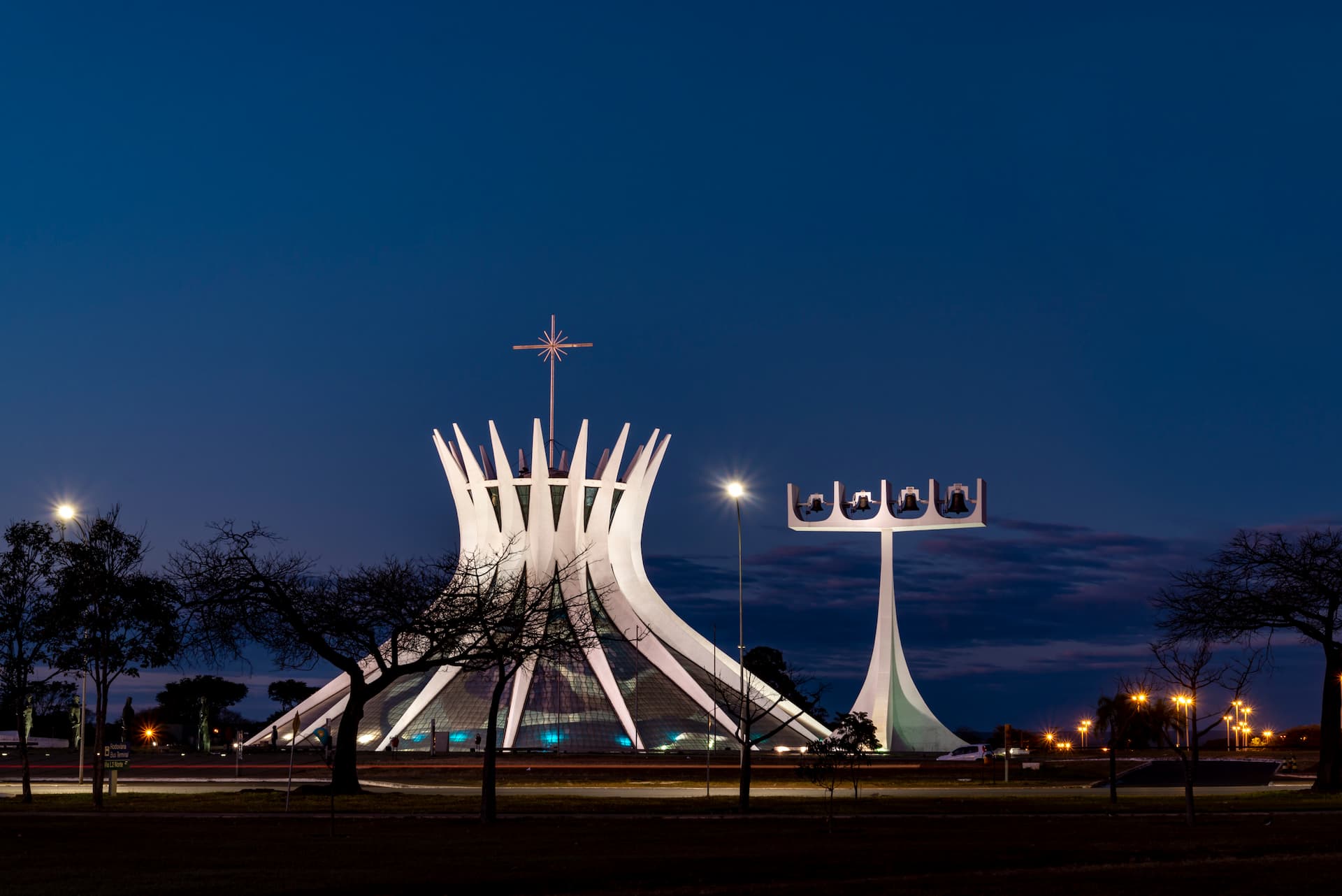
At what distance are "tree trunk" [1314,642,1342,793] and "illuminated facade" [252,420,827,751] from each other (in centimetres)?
3179

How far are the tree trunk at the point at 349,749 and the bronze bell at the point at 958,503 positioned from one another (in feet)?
123

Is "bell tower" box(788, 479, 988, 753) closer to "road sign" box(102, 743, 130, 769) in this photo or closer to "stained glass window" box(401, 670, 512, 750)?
"stained glass window" box(401, 670, 512, 750)

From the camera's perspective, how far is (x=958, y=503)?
223ft

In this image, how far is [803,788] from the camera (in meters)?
39.2

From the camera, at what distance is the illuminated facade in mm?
66688

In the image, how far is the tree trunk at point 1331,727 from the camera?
36375 mm

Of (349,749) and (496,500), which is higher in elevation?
(496,500)

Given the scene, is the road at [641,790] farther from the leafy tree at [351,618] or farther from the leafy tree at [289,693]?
the leafy tree at [289,693]

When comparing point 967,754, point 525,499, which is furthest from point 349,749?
point 525,499

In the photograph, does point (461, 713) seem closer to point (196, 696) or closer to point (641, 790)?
point (641, 790)

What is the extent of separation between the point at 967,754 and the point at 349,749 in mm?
35979

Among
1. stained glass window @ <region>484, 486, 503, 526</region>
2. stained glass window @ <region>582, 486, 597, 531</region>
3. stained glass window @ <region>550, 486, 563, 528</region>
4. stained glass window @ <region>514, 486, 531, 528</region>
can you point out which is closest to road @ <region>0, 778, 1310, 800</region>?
stained glass window @ <region>484, 486, 503, 526</region>

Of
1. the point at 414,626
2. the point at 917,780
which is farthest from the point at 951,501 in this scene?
the point at 414,626

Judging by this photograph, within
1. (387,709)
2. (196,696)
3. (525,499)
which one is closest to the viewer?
(387,709)
